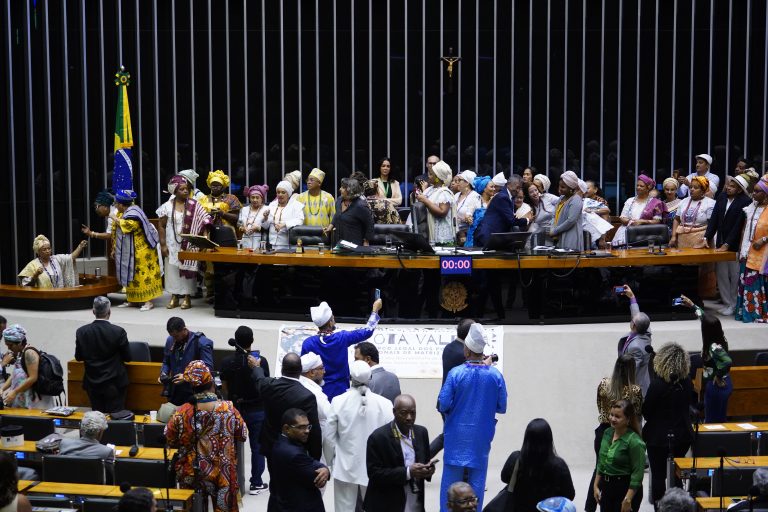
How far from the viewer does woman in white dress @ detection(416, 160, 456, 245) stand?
42.6 feet

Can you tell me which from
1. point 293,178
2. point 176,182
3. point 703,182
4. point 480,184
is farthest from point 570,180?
point 176,182

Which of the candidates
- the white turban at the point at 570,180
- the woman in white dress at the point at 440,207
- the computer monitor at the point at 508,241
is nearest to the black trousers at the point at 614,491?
the computer monitor at the point at 508,241

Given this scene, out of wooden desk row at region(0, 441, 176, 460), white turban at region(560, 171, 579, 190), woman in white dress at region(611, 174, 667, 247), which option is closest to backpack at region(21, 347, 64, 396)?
wooden desk row at region(0, 441, 176, 460)

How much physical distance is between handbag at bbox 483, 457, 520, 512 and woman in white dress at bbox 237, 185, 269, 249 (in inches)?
270

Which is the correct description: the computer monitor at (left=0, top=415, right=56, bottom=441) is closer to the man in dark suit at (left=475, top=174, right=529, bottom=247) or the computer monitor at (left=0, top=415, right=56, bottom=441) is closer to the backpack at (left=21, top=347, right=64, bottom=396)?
the backpack at (left=21, top=347, right=64, bottom=396)

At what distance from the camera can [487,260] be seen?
11.9 meters

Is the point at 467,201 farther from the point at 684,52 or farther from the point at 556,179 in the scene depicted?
the point at 684,52

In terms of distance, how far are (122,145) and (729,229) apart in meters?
6.86

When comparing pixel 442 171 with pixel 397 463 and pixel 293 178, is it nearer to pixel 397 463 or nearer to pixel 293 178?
pixel 293 178

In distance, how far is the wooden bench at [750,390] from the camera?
10.0 meters

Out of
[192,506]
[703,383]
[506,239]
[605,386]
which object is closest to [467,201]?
[506,239]

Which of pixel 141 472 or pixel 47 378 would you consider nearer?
pixel 141 472

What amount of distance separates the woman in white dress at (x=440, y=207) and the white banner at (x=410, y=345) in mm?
1495

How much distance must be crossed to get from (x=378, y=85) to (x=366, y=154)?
98 cm
